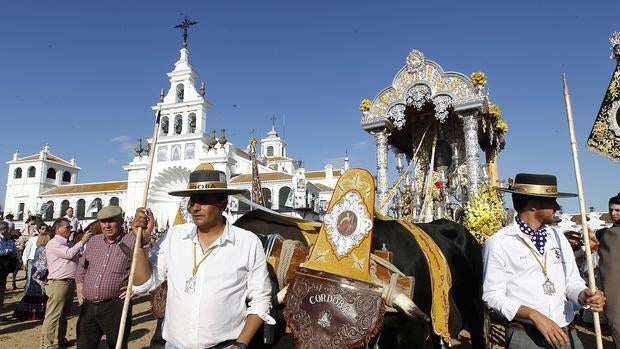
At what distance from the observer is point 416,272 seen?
12.5 feet

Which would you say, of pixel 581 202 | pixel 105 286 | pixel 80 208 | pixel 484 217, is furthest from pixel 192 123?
pixel 581 202

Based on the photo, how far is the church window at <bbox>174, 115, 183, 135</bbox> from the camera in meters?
43.3

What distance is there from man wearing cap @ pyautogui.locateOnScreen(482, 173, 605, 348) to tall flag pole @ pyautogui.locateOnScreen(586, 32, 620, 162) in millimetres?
3270

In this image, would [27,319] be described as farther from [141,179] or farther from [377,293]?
[141,179]

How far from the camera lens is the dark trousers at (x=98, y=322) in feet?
14.0

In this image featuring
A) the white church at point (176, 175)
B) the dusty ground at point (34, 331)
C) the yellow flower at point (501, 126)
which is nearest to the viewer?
the dusty ground at point (34, 331)

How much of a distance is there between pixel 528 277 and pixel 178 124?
145 feet

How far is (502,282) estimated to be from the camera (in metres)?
2.65

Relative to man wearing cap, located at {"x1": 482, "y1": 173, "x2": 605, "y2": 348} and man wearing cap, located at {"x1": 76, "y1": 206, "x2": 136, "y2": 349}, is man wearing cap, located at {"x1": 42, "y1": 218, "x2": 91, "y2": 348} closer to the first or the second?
man wearing cap, located at {"x1": 76, "y1": 206, "x2": 136, "y2": 349}

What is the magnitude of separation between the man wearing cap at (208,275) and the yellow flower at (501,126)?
10810 mm

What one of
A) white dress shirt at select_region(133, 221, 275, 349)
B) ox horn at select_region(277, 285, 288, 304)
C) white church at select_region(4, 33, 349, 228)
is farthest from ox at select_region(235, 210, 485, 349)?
white church at select_region(4, 33, 349, 228)

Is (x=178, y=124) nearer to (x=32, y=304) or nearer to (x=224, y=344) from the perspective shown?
(x=32, y=304)

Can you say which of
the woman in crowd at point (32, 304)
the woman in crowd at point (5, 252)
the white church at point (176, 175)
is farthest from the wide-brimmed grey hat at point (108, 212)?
the white church at point (176, 175)

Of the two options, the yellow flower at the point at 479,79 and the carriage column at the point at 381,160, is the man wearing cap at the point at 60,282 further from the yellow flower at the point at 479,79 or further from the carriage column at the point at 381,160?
the yellow flower at the point at 479,79
